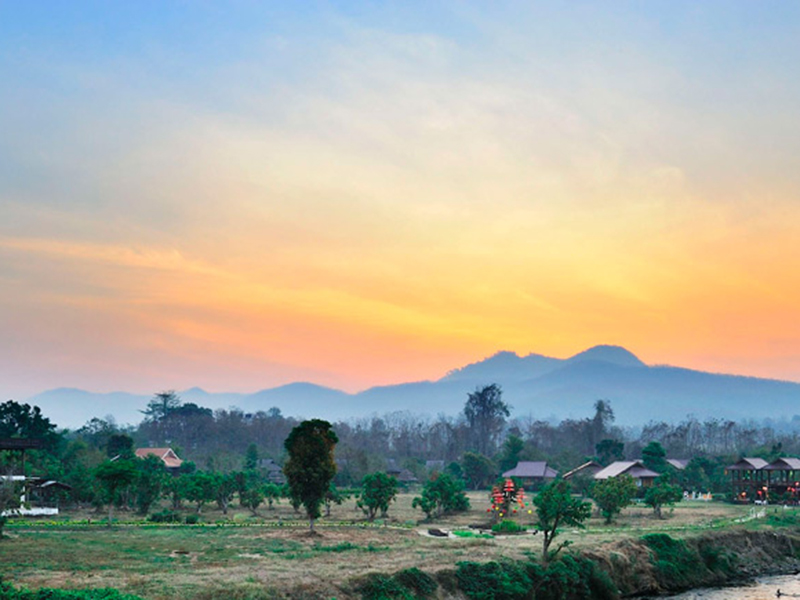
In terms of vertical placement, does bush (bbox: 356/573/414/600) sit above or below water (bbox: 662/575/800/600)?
above

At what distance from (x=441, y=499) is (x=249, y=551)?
34236 millimetres

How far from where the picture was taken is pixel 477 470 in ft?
422

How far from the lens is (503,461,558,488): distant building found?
123 metres

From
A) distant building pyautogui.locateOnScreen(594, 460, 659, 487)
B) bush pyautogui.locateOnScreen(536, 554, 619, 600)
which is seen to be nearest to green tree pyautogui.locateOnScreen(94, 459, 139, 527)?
bush pyautogui.locateOnScreen(536, 554, 619, 600)

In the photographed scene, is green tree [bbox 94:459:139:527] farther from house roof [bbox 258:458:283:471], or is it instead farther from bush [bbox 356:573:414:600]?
house roof [bbox 258:458:283:471]

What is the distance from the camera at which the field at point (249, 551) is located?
37344 millimetres

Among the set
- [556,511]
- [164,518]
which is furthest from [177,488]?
[556,511]

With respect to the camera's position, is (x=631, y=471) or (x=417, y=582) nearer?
(x=417, y=582)

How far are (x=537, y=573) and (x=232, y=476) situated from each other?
46.7m

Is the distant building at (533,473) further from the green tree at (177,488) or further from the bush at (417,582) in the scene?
the bush at (417,582)

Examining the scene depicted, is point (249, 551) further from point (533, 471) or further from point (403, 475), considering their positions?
point (403, 475)

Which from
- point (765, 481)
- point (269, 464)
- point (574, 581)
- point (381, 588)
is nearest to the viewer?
point (381, 588)

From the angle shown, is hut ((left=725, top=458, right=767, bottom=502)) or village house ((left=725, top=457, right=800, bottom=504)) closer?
village house ((left=725, top=457, right=800, bottom=504))

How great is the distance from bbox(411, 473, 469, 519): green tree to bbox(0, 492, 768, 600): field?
6.31 ft
